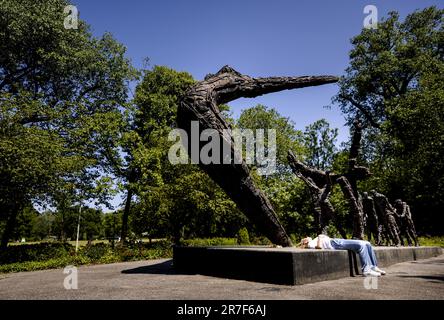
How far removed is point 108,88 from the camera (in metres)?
26.9

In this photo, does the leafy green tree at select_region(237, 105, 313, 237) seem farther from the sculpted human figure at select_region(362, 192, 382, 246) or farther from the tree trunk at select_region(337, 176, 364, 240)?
the tree trunk at select_region(337, 176, 364, 240)

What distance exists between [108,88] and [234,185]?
22.3 meters

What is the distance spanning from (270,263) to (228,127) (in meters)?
3.80

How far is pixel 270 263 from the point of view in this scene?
6.15 m

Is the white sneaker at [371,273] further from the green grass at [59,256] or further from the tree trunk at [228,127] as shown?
the green grass at [59,256]

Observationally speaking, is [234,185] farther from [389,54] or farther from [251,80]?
[389,54]

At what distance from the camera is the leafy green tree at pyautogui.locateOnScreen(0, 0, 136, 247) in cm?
1501

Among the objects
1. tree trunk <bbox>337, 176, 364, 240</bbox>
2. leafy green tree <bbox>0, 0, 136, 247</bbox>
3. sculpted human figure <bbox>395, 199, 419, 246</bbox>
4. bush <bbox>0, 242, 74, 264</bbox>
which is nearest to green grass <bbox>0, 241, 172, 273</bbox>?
bush <bbox>0, 242, 74, 264</bbox>

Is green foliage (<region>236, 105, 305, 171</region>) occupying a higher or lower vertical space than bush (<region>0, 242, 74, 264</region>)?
higher

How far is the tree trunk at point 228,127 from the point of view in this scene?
8039 millimetres

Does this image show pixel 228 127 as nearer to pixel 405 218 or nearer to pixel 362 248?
pixel 362 248

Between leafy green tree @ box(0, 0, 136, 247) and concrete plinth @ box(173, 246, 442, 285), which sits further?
leafy green tree @ box(0, 0, 136, 247)

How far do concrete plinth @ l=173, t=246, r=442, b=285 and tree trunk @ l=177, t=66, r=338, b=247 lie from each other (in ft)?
4.59
